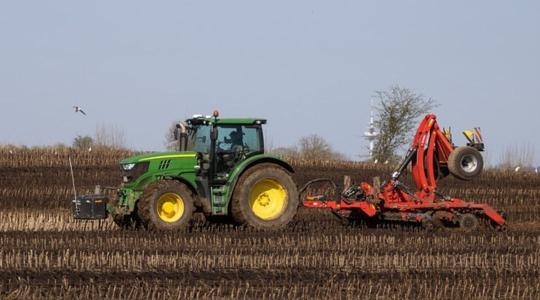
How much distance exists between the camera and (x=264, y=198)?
17.5 meters

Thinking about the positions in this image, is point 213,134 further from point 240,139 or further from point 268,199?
point 268,199

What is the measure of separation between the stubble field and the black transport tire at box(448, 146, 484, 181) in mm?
1303

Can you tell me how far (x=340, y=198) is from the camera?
18125mm

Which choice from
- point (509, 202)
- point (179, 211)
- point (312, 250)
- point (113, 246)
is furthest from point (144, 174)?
point (509, 202)

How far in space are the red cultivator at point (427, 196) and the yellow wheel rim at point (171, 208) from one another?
235 cm

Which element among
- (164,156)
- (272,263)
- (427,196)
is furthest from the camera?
(427,196)

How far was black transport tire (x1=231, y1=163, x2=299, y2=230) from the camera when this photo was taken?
16.9 meters

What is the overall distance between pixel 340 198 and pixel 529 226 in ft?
17.5

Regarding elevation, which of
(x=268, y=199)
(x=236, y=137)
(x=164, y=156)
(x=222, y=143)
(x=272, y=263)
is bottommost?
(x=272, y=263)

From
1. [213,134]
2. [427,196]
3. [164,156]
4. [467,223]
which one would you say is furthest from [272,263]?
[427,196]

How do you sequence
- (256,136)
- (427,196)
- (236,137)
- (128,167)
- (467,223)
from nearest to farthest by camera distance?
(128,167) → (236,137) → (256,136) → (467,223) → (427,196)

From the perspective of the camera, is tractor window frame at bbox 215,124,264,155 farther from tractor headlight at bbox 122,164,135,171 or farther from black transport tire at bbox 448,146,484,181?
black transport tire at bbox 448,146,484,181

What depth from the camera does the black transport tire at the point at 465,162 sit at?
717 inches

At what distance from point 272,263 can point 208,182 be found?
4482 mm
